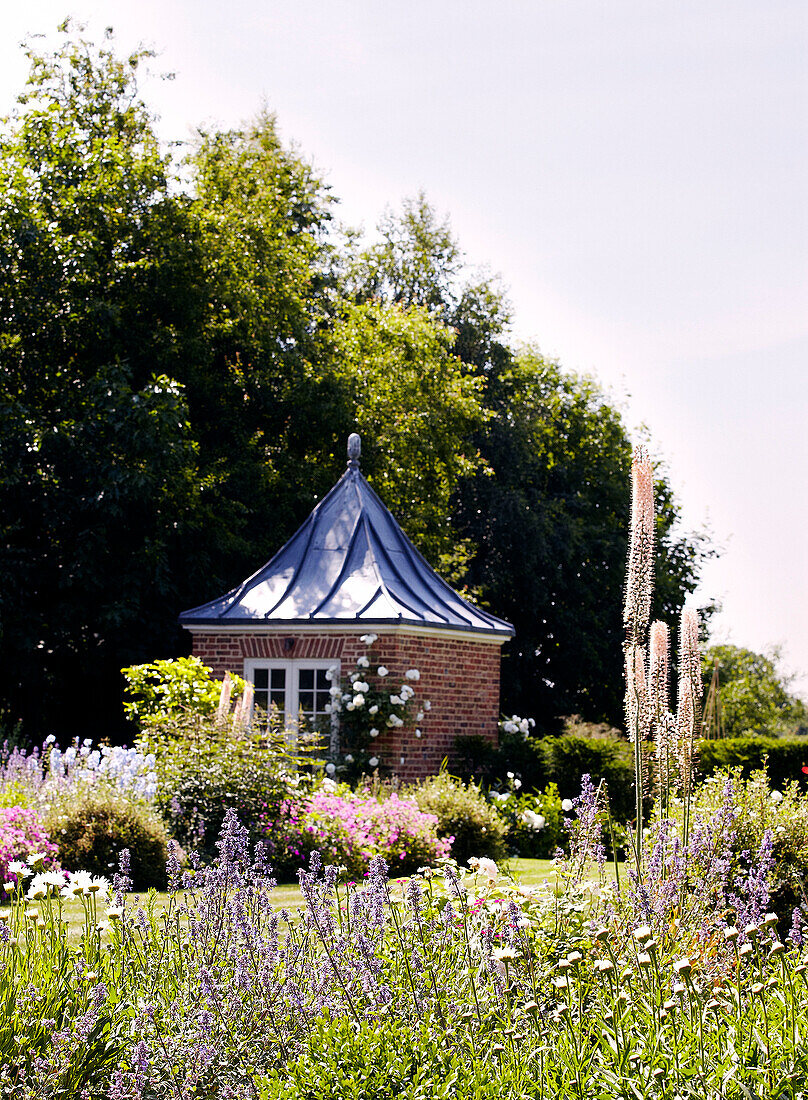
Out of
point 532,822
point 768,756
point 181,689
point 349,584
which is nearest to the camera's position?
point 532,822

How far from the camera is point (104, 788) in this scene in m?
9.23

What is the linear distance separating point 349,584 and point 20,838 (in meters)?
6.40

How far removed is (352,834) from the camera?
32.2 feet

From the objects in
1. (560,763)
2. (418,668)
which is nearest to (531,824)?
(560,763)

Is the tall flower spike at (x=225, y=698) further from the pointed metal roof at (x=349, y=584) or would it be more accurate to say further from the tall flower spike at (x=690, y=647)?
the tall flower spike at (x=690, y=647)

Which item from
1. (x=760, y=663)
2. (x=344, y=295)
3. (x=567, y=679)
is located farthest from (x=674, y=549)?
(x=760, y=663)

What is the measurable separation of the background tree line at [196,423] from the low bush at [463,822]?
6.62m

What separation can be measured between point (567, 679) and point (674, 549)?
5.45m

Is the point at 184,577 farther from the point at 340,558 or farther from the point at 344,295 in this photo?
the point at 344,295

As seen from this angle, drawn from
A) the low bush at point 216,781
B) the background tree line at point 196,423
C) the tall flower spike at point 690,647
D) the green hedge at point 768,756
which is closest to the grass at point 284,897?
the low bush at point 216,781

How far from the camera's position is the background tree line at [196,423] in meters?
16.7

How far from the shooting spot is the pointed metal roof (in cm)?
1385

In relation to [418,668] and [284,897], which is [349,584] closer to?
[418,668]

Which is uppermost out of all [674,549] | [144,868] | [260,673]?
[674,549]
